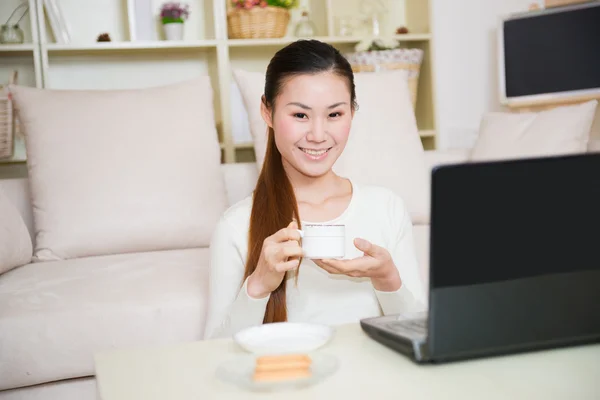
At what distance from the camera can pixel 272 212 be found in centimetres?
144

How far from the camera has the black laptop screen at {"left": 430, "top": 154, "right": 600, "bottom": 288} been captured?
2.41 feet

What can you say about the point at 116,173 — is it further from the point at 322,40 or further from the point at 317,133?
the point at 322,40

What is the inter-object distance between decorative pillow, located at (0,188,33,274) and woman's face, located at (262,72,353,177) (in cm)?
91

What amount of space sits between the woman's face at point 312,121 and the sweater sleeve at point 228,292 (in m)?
0.19

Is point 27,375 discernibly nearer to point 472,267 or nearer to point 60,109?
point 60,109

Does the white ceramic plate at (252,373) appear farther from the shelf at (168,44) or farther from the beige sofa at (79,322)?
the shelf at (168,44)

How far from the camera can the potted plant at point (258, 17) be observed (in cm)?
314

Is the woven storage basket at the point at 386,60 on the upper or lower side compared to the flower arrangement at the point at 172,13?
lower

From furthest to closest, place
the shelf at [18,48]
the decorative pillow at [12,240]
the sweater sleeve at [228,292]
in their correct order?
the shelf at [18,48] < the decorative pillow at [12,240] < the sweater sleeve at [228,292]

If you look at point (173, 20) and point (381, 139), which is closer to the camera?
point (381, 139)

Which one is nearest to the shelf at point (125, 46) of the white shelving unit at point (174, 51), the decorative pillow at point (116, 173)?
the white shelving unit at point (174, 51)

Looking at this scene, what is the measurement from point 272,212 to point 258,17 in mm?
1891

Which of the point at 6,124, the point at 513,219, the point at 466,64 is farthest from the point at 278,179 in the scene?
the point at 466,64

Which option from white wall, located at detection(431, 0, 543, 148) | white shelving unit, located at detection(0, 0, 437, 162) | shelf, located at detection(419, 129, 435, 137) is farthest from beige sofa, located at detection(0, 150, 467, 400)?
white wall, located at detection(431, 0, 543, 148)
